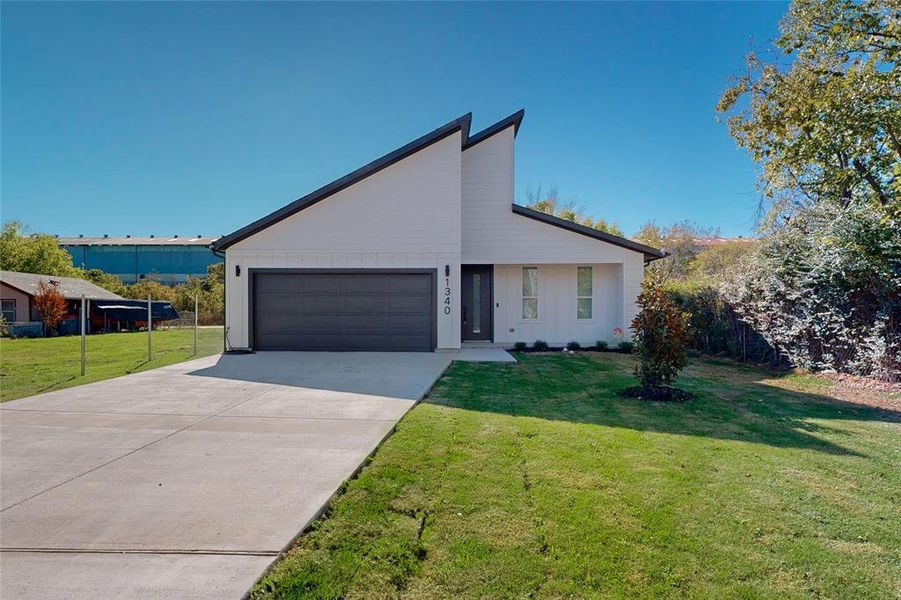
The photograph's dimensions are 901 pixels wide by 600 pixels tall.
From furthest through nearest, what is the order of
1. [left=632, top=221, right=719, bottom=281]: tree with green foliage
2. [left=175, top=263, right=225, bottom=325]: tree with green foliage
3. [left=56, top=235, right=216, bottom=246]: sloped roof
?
[left=56, top=235, right=216, bottom=246]: sloped roof, [left=632, top=221, right=719, bottom=281]: tree with green foliage, [left=175, top=263, right=225, bottom=325]: tree with green foliage

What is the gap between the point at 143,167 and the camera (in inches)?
814

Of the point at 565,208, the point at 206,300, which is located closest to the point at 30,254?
the point at 206,300

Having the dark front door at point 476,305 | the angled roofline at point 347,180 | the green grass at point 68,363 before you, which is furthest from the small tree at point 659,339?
the green grass at point 68,363

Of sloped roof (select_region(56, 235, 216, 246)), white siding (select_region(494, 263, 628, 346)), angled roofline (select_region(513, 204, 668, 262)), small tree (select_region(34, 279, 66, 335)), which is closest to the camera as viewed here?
angled roofline (select_region(513, 204, 668, 262))

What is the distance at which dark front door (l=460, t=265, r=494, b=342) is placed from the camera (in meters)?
13.8

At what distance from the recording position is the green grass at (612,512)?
244 centimetres

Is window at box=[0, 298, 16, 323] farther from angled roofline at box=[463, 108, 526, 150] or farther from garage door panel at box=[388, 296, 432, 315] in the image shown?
angled roofline at box=[463, 108, 526, 150]

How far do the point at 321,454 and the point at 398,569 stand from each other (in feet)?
6.93

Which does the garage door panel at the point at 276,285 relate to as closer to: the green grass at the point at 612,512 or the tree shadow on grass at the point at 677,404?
the tree shadow on grass at the point at 677,404

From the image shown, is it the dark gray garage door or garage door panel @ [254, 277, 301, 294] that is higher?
garage door panel @ [254, 277, 301, 294]

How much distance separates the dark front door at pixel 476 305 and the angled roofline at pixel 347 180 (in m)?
4.01

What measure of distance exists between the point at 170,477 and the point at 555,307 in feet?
37.7

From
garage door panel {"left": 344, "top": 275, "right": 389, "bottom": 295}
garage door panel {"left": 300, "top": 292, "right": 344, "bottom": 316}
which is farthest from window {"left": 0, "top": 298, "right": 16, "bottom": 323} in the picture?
garage door panel {"left": 344, "top": 275, "right": 389, "bottom": 295}

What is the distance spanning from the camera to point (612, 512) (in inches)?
124
